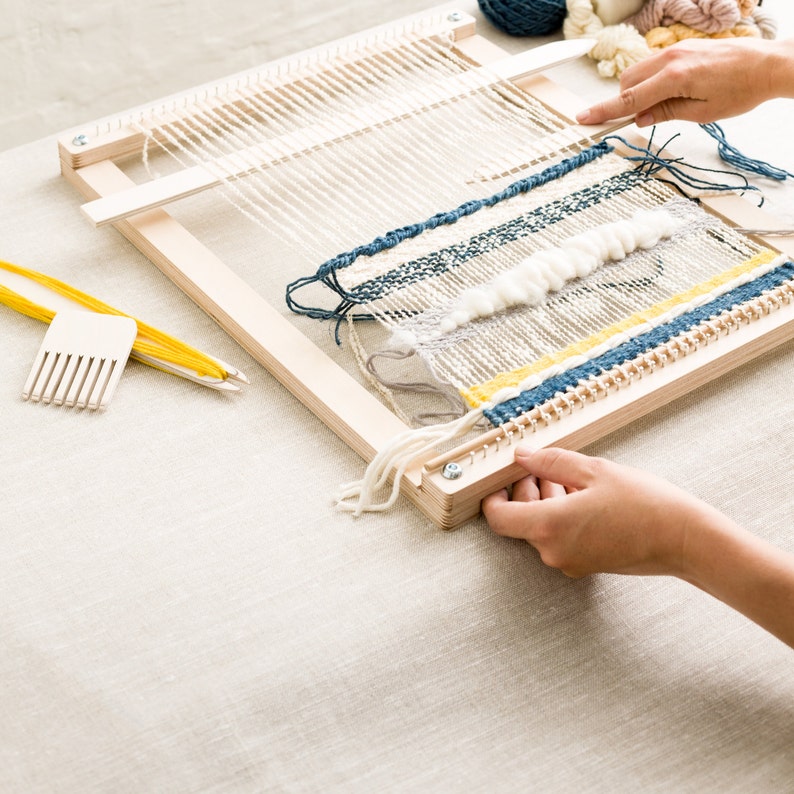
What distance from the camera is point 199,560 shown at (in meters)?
1.15

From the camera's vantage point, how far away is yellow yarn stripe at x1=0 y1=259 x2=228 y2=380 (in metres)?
1.33

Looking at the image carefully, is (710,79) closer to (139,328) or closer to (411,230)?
(411,230)

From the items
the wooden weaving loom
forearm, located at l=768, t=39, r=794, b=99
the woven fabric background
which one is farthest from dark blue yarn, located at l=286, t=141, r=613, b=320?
forearm, located at l=768, t=39, r=794, b=99

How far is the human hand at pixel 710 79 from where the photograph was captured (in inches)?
60.2

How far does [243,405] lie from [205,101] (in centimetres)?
58

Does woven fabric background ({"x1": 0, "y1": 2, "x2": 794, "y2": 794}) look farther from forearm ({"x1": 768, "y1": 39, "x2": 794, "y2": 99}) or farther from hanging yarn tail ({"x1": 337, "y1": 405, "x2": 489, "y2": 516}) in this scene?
forearm ({"x1": 768, "y1": 39, "x2": 794, "y2": 99})

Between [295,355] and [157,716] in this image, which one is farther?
[295,355]

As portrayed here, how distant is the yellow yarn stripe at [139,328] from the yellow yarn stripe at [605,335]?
323mm

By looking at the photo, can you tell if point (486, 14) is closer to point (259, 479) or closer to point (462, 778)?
point (259, 479)

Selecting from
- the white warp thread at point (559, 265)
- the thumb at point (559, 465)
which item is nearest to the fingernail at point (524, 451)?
the thumb at point (559, 465)

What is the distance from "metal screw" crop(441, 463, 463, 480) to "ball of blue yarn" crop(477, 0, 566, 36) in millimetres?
1014

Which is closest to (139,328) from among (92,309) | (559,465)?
(92,309)

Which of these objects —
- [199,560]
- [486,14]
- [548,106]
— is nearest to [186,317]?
[199,560]

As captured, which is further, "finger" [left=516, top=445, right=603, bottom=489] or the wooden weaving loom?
the wooden weaving loom
